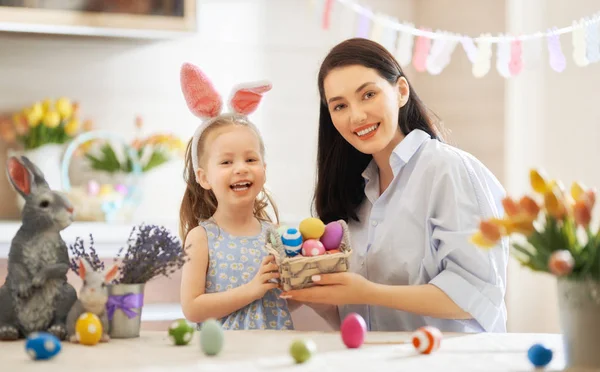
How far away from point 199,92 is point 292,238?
1.52 feet

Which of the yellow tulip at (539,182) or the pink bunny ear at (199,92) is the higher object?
the pink bunny ear at (199,92)

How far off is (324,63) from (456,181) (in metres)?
0.44

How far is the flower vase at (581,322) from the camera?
43.8 inches

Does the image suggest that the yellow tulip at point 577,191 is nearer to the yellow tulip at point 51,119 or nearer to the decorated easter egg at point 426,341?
the decorated easter egg at point 426,341

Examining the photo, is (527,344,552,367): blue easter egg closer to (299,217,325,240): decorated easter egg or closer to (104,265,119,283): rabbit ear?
(299,217,325,240): decorated easter egg

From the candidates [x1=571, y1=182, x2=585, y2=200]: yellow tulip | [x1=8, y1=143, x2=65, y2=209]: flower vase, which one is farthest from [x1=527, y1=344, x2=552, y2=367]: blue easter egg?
[x1=8, y1=143, x2=65, y2=209]: flower vase

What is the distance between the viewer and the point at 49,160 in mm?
3330

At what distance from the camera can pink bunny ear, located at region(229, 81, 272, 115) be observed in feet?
6.01

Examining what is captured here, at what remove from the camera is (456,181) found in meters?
1.79

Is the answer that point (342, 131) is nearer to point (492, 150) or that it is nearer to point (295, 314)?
point (295, 314)

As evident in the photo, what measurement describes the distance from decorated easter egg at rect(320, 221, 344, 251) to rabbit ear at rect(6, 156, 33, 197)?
57 centimetres

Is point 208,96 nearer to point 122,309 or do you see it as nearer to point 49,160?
point 122,309

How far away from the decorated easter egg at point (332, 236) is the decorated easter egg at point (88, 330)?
0.49 metres

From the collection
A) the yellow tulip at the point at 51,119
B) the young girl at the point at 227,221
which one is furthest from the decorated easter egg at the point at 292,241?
the yellow tulip at the point at 51,119
